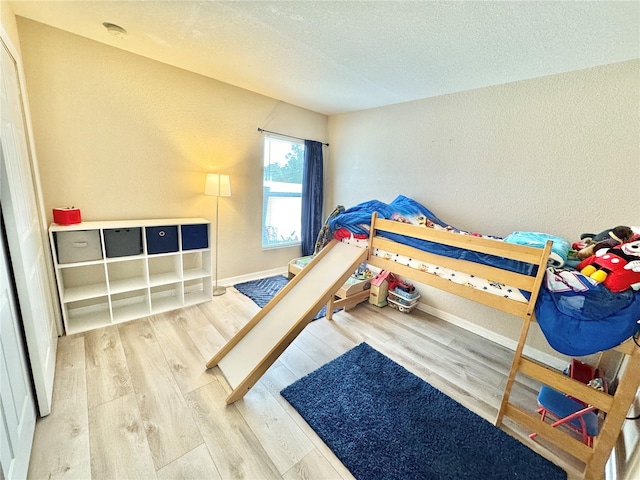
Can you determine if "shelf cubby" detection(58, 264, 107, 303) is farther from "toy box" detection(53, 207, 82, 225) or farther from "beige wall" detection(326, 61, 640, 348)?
"beige wall" detection(326, 61, 640, 348)

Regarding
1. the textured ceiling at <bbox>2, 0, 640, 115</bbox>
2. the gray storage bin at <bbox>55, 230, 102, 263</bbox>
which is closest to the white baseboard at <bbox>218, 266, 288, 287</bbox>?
the gray storage bin at <bbox>55, 230, 102, 263</bbox>

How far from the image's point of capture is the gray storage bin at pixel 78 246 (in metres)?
2.09

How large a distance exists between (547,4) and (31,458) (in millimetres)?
3375

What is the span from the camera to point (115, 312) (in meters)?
2.51

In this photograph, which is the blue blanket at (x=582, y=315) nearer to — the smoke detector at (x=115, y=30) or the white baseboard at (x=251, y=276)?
the white baseboard at (x=251, y=276)

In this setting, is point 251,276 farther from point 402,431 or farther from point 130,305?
point 402,431

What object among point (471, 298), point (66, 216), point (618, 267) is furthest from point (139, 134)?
point (618, 267)

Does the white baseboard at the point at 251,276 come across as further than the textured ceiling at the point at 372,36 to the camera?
Yes

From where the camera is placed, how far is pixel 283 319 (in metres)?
2.03

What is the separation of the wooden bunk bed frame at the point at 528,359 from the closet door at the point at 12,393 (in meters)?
2.15

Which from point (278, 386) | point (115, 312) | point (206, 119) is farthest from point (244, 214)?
point (278, 386)

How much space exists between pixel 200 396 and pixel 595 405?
2.18 m

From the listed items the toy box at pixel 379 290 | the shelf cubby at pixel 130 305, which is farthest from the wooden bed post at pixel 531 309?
the shelf cubby at pixel 130 305

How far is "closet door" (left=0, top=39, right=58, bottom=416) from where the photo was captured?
4.21 feet
